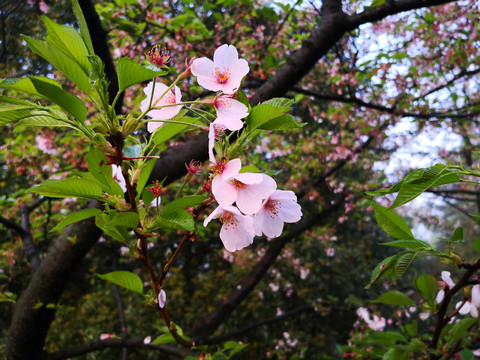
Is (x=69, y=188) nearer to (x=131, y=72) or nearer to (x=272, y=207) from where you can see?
(x=131, y=72)

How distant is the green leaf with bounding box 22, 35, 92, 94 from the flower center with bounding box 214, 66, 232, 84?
198 mm

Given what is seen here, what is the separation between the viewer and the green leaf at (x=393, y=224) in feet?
2.41

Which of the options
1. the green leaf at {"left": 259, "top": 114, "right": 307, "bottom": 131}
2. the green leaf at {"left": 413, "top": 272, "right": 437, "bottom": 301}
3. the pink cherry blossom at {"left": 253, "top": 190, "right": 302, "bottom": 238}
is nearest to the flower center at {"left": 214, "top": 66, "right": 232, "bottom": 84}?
the green leaf at {"left": 259, "top": 114, "right": 307, "bottom": 131}

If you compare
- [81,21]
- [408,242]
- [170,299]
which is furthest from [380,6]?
[170,299]

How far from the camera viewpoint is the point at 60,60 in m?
0.49

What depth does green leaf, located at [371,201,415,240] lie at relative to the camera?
0.73 m

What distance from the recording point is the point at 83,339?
5035 millimetres

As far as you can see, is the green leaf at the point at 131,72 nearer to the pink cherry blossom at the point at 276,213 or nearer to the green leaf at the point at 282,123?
the green leaf at the point at 282,123

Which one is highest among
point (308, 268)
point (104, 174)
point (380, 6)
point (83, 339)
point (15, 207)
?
point (380, 6)

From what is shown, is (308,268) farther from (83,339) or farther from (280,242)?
(83,339)

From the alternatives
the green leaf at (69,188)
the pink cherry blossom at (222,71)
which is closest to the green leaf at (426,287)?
the pink cherry blossom at (222,71)

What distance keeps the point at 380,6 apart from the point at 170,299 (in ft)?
16.0

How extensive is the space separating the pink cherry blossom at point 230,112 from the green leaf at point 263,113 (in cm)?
1

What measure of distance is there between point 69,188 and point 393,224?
62cm
